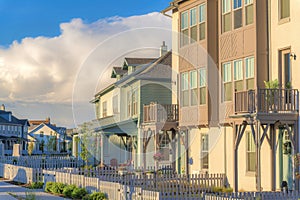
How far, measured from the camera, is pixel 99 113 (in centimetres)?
5881

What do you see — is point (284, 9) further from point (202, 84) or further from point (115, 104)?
point (115, 104)

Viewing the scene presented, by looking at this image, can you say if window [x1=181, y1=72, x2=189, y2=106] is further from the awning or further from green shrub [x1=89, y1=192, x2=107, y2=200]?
green shrub [x1=89, y1=192, x2=107, y2=200]

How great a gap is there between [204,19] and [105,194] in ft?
38.5


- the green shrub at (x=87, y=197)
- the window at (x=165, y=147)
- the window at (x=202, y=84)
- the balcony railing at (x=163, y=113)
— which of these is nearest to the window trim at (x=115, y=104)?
the window at (x=165, y=147)

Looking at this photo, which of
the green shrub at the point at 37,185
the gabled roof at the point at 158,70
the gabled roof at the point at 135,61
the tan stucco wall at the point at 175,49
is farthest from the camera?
the gabled roof at the point at 135,61

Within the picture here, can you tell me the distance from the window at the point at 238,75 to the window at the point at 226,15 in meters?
1.82

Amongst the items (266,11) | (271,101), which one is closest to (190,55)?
(266,11)

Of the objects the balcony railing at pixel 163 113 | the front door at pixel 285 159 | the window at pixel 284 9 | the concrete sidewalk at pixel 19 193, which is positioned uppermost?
the window at pixel 284 9

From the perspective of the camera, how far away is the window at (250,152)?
26.3 m

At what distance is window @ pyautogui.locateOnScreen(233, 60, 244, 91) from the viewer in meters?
26.6

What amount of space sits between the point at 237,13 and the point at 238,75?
2789 millimetres

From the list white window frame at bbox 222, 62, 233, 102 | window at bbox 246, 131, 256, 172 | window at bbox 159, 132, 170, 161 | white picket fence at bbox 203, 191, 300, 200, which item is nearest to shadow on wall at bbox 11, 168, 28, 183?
window at bbox 159, 132, 170, 161

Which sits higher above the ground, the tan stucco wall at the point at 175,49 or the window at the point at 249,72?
the tan stucco wall at the point at 175,49

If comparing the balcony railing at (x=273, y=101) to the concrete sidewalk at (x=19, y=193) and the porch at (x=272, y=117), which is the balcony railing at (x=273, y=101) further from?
the concrete sidewalk at (x=19, y=193)
